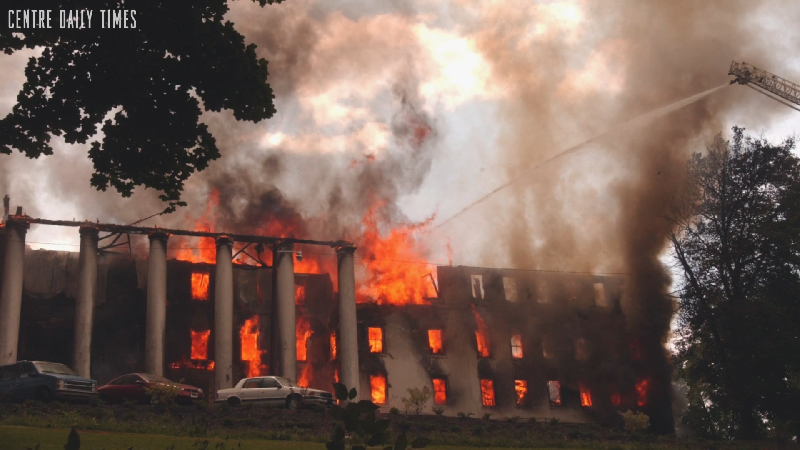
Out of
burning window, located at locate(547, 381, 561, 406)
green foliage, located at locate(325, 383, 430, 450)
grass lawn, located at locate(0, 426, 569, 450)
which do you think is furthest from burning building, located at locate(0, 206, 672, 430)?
green foliage, located at locate(325, 383, 430, 450)

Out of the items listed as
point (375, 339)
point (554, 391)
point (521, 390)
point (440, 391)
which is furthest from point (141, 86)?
point (554, 391)

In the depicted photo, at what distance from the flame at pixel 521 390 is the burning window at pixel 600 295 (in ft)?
29.2

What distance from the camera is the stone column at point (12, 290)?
38125 mm

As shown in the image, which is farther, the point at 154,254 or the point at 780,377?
the point at 154,254

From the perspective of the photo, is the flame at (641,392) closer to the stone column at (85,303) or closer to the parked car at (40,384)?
the stone column at (85,303)

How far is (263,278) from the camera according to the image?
4919cm

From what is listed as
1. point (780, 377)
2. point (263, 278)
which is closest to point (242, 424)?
point (263, 278)

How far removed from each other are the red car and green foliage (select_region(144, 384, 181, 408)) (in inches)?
22.0

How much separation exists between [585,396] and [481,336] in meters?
8.41

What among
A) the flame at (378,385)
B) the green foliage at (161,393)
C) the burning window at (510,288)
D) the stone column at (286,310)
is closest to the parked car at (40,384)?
the green foliage at (161,393)

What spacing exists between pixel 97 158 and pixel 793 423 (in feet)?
128

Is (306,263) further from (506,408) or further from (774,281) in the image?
(774,281)

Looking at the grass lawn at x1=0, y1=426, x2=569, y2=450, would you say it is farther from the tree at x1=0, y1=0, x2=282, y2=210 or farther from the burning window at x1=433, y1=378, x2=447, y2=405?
the burning window at x1=433, y1=378, x2=447, y2=405

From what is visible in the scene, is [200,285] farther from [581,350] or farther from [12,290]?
[581,350]
